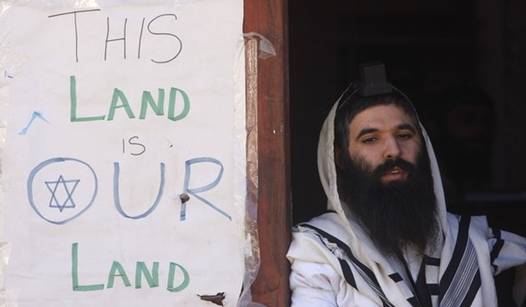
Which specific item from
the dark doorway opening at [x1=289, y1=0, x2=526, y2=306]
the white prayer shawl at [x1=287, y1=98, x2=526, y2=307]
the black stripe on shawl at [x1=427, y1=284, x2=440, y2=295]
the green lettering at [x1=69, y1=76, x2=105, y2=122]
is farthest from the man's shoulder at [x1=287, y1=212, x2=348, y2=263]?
the dark doorway opening at [x1=289, y1=0, x2=526, y2=306]

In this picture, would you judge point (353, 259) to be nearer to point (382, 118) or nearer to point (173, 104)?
point (382, 118)

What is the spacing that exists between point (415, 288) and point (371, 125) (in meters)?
0.49

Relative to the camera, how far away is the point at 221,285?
100 inches

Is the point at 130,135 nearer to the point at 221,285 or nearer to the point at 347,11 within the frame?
the point at 221,285

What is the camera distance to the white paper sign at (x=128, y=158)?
2557mm

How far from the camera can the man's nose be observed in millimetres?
2805

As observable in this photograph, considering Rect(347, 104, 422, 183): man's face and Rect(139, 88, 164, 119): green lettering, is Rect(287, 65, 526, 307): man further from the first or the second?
Rect(139, 88, 164, 119): green lettering

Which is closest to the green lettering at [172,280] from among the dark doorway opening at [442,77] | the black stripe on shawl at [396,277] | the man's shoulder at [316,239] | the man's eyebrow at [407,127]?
the man's shoulder at [316,239]

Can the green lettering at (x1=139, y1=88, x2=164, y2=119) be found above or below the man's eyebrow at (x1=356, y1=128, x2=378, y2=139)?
above

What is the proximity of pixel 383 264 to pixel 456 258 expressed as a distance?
0.22m

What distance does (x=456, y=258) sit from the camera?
2758 millimetres

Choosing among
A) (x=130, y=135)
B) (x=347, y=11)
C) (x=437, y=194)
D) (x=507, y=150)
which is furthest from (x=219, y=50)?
(x=507, y=150)

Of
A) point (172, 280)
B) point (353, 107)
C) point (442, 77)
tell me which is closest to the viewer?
point (172, 280)

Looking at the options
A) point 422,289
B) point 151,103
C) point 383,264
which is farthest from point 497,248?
point 151,103
